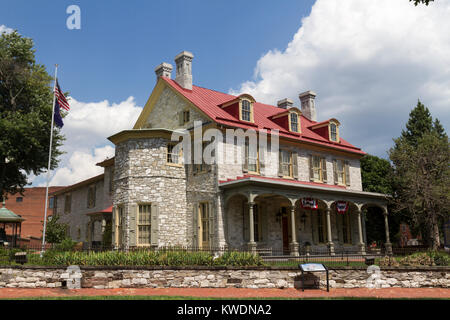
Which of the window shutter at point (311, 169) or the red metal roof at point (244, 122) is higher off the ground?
the red metal roof at point (244, 122)

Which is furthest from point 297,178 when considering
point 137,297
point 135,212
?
point 137,297

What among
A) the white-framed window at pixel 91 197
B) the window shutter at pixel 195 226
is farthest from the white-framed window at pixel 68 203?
the window shutter at pixel 195 226

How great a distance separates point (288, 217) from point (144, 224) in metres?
8.60

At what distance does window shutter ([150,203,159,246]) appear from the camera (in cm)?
2047

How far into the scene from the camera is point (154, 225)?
20.7m

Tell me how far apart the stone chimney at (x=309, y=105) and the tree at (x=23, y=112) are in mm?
A: 18768

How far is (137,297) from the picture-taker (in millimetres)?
11406

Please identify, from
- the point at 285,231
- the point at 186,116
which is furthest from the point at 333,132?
the point at 186,116

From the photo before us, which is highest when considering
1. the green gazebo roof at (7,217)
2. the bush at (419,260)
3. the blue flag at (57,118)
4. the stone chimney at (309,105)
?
the stone chimney at (309,105)

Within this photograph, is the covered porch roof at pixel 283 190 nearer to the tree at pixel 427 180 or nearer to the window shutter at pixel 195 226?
the window shutter at pixel 195 226

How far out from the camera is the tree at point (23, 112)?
84.5 feet

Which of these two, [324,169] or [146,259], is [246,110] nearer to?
[324,169]
